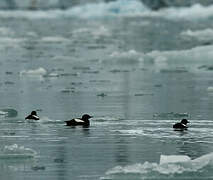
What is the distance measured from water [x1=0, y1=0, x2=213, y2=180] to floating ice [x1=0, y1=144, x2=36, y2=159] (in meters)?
0.01

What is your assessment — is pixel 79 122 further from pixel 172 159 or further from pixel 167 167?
pixel 167 167

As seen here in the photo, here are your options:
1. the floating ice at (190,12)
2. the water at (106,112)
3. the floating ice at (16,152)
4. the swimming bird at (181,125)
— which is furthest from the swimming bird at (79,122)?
the floating ice at (190,12)

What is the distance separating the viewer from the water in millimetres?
8993

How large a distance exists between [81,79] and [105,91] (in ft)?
9.29

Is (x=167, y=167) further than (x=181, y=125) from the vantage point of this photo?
No

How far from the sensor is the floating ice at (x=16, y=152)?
31.4 feet

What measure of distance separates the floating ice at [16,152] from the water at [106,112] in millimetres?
11

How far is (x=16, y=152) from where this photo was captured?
9664 mm

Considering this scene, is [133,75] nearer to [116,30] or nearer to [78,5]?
[116,30]

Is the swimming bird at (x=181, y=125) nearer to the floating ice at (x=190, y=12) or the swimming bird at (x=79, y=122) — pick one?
the swimming bird at (x=79, y=122)

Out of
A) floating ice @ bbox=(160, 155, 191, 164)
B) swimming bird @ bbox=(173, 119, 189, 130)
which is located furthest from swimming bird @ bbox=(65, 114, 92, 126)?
floating ice @ bbox=(160, 155, 191, 164)

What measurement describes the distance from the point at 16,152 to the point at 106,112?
4.63 m

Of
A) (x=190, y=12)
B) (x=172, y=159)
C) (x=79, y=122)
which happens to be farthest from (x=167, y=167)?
(x=190, y=12)

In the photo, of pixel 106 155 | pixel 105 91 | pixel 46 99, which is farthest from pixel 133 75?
pixel 106 155
